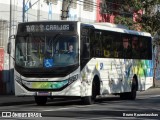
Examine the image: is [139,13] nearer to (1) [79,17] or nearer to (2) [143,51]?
(1) [79,17]

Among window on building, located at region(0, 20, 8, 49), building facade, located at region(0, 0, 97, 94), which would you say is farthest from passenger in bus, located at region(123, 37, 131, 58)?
window on building, located at region(0, 20, 8, 49)

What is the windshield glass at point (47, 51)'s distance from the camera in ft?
71.9

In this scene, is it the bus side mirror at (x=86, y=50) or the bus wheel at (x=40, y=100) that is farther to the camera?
the bus wheel at (x=40, y=100)

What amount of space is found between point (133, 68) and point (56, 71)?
23.6 feet

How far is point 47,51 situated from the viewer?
22031 millimetres

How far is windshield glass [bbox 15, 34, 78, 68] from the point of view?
21906 millimetres

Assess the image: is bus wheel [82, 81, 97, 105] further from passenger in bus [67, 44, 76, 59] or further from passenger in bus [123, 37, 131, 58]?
passenger in bus [123, 37, 131, 58]

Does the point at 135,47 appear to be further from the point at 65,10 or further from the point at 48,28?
the point at 48,28

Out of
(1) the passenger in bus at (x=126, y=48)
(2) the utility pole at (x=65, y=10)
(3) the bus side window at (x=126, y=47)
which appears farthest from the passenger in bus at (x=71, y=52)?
(2) the utility pole at (x=65, y=10)

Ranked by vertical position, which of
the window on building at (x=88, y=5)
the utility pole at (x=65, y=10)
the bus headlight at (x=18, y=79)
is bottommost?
the bus headlight at (x=18, y=79)

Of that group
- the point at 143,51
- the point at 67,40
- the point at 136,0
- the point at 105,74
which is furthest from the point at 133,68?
the point at 136,0

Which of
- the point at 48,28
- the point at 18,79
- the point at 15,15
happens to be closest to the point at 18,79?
the point at 18,79

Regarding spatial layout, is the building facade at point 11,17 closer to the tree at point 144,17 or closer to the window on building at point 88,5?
the window on building at point 88,5

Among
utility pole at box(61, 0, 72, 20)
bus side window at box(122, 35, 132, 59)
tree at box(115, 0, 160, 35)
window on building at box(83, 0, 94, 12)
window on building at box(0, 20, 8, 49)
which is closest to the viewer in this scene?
bus side window at box(122, 35, 132, 59)
